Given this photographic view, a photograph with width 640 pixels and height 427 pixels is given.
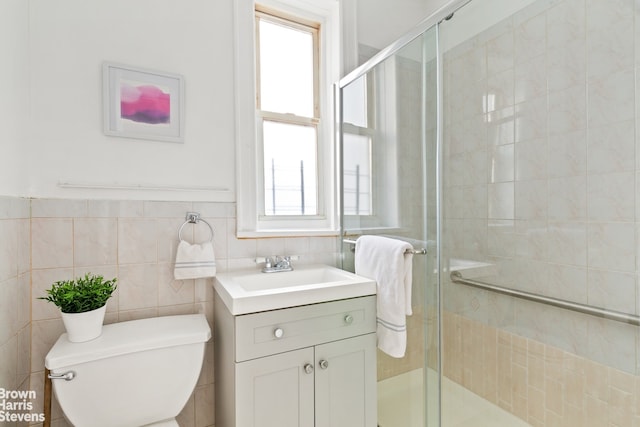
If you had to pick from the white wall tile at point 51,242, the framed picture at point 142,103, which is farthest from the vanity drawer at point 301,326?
the framed picture at point 142,103

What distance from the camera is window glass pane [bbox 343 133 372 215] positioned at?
1652 millimetres

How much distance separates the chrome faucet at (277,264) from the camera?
1550 millimetres

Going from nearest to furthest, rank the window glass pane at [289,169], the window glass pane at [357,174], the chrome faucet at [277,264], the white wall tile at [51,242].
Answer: the white wall tile at [51,242] → the chrome faucet at [277,264] → the window glass pane at [357,174] → the window glass pane at [289,169]

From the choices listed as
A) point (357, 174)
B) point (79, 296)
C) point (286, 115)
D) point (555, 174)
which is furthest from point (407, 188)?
point (79, 296)

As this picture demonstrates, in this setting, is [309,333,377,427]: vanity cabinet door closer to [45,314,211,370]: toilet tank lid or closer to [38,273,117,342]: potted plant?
[45,314,211,370]: toilet tank lid

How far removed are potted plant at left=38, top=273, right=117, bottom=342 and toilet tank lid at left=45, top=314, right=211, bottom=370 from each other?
0.04 metres

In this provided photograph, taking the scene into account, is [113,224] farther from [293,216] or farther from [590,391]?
[590,391]

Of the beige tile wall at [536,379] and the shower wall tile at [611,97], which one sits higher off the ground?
the shower wall tile at [611,97]

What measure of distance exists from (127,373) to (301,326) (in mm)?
614

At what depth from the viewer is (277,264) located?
158 centimetres

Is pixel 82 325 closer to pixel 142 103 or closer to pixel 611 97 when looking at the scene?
pixel 142 103

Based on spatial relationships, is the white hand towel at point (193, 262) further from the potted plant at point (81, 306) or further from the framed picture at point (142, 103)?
the framed picture at point (142, 103)

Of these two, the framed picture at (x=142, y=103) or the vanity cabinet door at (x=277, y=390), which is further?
the framed picture at (x=142, y=103)

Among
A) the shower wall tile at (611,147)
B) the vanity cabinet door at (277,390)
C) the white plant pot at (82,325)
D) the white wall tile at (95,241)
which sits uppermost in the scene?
the shower wall tile at (611,147)
